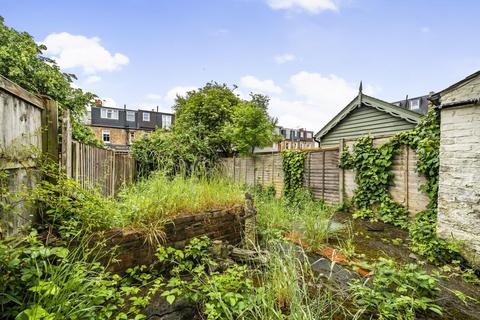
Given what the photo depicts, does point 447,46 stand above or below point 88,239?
above

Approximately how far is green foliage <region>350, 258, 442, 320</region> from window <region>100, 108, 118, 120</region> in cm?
2745

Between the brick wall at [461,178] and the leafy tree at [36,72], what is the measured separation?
6596 mm

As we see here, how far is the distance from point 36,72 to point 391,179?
7929mm

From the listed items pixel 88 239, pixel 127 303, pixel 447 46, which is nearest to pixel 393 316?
pixel 127 303

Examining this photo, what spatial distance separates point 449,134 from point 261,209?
10.1 ft

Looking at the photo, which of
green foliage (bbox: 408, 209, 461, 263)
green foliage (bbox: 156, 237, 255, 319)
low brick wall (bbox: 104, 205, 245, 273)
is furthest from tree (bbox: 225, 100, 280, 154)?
green foliage (bbox: 156, 237, 255, 319)

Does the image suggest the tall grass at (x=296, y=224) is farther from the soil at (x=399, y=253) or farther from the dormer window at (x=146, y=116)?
the dormer window at (x=146, y=116)

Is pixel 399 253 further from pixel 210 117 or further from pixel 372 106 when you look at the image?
pixel 210 117

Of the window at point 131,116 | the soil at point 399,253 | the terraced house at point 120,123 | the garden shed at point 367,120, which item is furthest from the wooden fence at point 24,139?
the window at point 131,116

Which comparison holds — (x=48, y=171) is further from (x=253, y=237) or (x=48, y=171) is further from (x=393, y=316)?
(x=393, y=316)

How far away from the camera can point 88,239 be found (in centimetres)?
202

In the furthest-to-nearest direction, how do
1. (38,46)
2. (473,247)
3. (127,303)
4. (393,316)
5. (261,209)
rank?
(38,46)
(261,209)
(473,247)
(127,303)
(393,316)

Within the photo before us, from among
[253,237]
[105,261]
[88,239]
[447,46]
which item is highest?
[447,46]

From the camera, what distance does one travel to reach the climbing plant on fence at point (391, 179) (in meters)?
3.36
